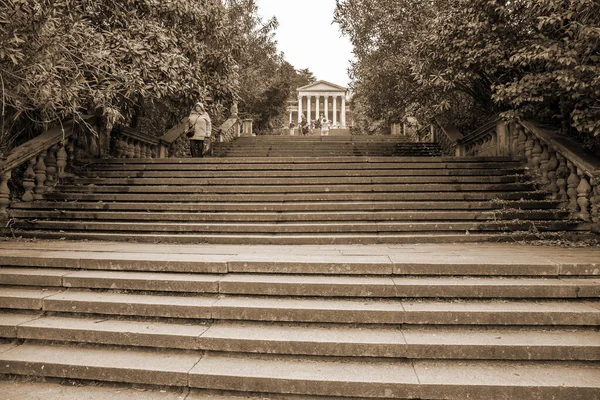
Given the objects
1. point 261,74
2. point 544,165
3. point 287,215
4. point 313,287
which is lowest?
point 313,287

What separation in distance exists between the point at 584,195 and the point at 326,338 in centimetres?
484

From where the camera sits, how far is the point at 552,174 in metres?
6.07

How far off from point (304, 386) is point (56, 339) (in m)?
2.31

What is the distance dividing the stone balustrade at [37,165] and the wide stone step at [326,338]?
3518 mm

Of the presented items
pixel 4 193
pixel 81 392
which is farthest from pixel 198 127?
pixel 81 392

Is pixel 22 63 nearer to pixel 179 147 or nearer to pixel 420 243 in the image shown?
pixel 420 243

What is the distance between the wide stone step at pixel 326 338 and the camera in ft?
9.26

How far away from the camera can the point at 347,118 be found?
65.6 meters

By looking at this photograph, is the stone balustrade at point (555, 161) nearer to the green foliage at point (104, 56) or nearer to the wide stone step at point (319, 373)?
the wide stone step at point (319, 373)

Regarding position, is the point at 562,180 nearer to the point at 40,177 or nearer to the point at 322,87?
the point at 40,177

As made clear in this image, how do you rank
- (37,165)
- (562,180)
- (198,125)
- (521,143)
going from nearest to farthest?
(562,180) < (37,165) < (521,143) < (198,125)

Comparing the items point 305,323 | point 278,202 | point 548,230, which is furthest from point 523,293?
point 278,202

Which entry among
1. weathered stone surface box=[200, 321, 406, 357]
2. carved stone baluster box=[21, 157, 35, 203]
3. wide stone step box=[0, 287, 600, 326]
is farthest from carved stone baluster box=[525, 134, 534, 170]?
carved stone baluster box=[21, 157, 35, 203]

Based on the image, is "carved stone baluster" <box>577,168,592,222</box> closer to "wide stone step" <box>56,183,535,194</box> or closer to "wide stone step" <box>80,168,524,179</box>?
"wide stone step" <box>56,183,535,194</box>
